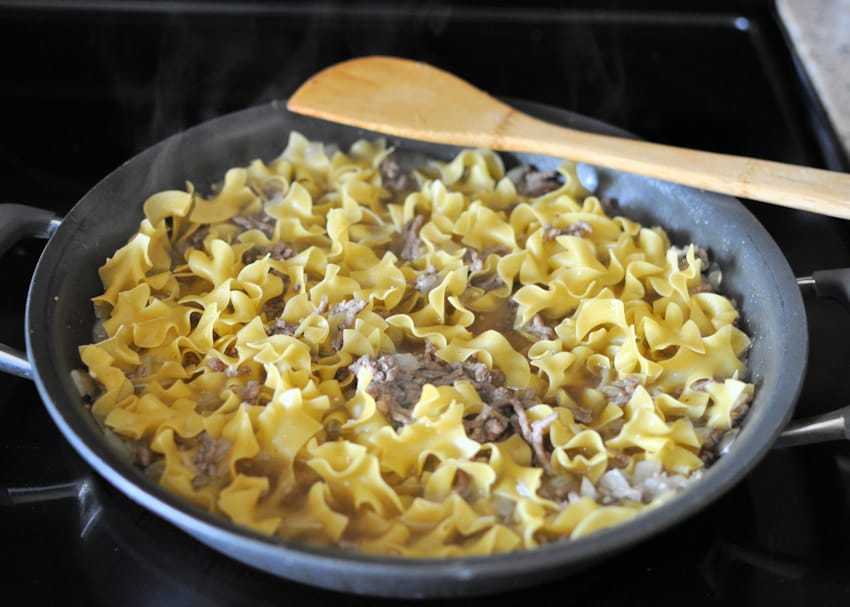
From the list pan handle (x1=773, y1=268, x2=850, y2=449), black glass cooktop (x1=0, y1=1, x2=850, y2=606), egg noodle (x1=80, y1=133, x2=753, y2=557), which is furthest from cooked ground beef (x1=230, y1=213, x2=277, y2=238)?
pan handle (x1=773, y1=268, x2=850, y2=449)

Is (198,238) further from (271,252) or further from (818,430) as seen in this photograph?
(818,430)

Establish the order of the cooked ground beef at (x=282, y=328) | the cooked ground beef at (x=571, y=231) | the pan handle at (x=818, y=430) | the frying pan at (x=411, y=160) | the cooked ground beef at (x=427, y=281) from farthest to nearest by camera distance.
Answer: the cooked ground beef at (x=571, y=231) → the cooked ground beef at (x=427, y=281) → the cooked ground beef at (x=282, y=328) → the pan handle at (x=818, y=430) → the frying pan at (x=411, y=160)

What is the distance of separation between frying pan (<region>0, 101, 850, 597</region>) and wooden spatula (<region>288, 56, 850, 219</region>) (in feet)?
0.31

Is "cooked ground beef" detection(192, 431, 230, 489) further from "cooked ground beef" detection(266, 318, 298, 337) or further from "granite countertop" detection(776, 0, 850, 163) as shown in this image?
"granite countertop" detection(776, 0, 850, 163)

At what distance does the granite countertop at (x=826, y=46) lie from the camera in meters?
2.86

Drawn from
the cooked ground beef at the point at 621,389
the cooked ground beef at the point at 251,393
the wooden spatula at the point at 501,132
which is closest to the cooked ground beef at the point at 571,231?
the wooden spatula at the point at 501,132

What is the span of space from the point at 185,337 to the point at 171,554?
49 cm

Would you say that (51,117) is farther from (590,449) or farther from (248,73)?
(590,449)

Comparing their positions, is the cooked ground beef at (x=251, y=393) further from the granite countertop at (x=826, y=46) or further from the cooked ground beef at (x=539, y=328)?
the granite countertop at (x=826, y=46)

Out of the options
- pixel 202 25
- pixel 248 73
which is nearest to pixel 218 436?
pixel 248 73

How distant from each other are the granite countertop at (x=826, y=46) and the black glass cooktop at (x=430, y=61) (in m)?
0.05

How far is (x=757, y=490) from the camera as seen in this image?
1.94 m

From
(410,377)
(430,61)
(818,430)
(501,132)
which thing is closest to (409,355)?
(410,377)

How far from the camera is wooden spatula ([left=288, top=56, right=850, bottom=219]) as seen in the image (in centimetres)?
210
